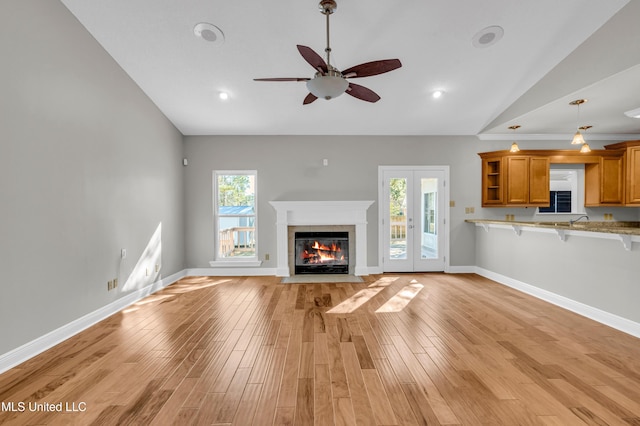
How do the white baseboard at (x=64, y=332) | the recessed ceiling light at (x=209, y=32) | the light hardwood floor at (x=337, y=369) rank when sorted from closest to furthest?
the light hardwood floor at (x=337, y=369)
the white baseboard at (x=64, y=332)
the recessed ceiling light at (x=209, y=32)

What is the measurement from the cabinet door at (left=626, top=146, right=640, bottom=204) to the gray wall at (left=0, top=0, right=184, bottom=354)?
27.3 feet

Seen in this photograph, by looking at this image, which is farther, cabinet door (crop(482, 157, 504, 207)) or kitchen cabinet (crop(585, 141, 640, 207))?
cabinet door (crop(482, 157, 504, 207))

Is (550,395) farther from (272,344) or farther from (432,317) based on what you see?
(272,344)

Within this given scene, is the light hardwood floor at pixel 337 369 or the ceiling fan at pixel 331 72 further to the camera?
the ceiling fan at pixel 331 72

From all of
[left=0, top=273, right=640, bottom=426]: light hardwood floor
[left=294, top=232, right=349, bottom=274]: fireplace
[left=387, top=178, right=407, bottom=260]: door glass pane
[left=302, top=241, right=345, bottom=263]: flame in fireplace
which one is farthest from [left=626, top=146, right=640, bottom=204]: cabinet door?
[left=302, top=241, right=345, bottom=263]: flame in fireplace

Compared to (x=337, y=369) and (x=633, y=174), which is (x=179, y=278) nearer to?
(x=337, y=369)

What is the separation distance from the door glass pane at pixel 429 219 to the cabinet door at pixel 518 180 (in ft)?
4.24

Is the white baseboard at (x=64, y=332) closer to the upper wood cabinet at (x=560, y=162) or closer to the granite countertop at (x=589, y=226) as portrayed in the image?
the granite countertop at (x=589, y=226)

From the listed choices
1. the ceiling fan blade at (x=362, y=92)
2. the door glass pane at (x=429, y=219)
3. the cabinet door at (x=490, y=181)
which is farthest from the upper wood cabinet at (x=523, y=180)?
the ceiling fan blade at (x=362, y=92)

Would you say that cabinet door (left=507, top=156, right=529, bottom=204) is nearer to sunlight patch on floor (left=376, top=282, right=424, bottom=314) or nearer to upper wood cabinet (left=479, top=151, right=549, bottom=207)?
upper wood cabinet (left=479, top=151, right=549, bottom=207)

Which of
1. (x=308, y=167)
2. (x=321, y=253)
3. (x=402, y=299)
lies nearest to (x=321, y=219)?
(x=321, y=253)

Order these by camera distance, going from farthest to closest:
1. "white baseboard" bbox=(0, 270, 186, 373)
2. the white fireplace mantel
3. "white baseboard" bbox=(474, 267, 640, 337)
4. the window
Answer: the window → the white fireplace mantel → "white baseboard" bbox=(474, 267, 640, 337) → "white baseboard" bbox=(0, 270, 186, 373)

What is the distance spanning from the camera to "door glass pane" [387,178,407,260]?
18.4ft

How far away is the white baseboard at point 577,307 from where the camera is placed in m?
2.90
